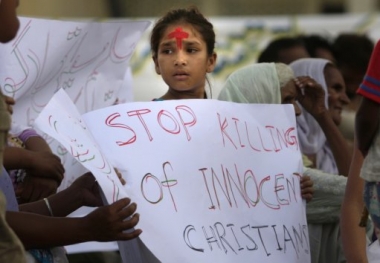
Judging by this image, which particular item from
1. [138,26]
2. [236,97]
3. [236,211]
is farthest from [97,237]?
[138,26]

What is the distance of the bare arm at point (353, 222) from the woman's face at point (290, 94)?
3.13 feet

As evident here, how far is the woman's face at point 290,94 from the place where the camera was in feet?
17.6

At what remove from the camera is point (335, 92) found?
6371 mm

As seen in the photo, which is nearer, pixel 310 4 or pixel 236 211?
pixel 236 211

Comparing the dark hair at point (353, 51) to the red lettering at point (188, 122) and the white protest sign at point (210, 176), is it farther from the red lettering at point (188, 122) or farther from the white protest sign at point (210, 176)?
the red lettering at point (188, 122)

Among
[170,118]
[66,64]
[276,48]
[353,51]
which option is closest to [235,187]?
[170,118]

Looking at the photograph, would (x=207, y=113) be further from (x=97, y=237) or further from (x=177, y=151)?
(x=97, y=237)

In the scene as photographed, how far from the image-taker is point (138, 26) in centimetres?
626

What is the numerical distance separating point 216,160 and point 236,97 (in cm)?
67

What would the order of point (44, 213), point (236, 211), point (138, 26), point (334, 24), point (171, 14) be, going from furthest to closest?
1. point (334, 24)
2. point (138, 26)
3. point (171, 14)
4. point (236, 211)
5. point (44, 213)

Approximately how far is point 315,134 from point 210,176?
1630 mm

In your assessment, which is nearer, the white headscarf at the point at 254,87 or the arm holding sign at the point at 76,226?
the arm holding sign at the point at 76,226

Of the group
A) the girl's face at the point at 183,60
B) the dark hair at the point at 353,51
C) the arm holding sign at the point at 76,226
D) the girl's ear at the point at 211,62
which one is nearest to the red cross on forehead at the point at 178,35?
the girl's face at the point at 183,60

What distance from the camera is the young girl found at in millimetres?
5094
